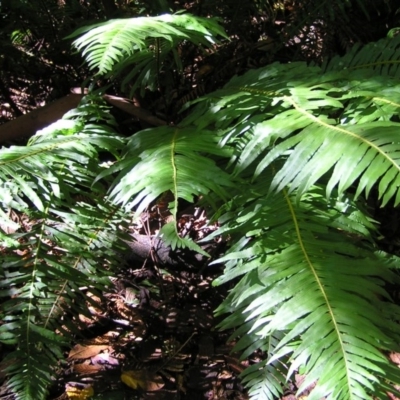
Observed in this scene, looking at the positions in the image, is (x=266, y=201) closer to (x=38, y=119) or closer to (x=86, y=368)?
(x=86, y=368)

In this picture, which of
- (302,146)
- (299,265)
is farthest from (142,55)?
(299,265)

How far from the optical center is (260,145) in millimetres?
1275

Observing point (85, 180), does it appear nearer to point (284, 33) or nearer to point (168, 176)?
point (168, 176)

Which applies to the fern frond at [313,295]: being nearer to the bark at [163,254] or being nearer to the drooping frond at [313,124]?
the drooping frond at [313,124]

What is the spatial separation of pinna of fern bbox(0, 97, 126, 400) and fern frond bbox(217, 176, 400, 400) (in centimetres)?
47

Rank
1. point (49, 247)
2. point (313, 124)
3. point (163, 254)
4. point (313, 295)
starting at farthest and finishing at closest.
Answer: point (163, 254) → point (49, 247) → point (313, 124) → point (313, 295)

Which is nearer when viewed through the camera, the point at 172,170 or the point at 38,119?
the point at 172,170

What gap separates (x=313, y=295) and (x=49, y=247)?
2.82 feet

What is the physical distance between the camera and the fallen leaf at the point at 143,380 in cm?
182

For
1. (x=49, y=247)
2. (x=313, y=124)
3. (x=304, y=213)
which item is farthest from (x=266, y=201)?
(x=49, y=247)

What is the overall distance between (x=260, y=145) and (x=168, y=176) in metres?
0.23

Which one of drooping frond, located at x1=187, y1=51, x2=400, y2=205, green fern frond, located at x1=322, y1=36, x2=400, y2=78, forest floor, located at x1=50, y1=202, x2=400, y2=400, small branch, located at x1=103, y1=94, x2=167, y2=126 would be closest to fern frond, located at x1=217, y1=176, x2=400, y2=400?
drooping frond, located at x1=187, y1=51, x2=400, y2=205

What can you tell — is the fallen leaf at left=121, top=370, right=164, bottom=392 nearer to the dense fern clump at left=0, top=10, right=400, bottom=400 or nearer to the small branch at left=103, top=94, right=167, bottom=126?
the dense fern clump at left=0, top=10, right=400, bottom=400

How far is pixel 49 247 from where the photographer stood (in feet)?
5.34
